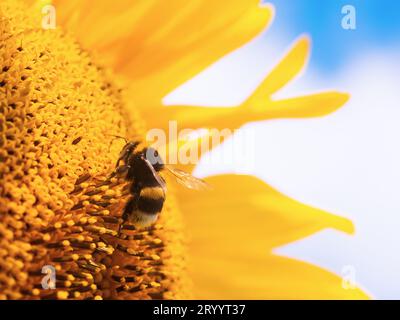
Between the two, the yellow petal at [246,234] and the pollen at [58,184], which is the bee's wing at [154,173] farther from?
the yellow petal at [246,234]

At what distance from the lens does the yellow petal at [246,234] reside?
1.56m

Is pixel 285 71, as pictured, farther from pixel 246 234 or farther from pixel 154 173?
pixel 154 173

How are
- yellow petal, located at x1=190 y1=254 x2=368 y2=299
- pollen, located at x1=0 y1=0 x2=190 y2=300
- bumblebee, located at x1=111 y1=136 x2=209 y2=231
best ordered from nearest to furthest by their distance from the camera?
pollen, located at x1=0 y1=0 x2=190 y2=300 < bumblebee, located at x1=111 y1=136 x2=209 y2=231 < yellow petal, located at x1=190 y1=254 x2=368 y2=299

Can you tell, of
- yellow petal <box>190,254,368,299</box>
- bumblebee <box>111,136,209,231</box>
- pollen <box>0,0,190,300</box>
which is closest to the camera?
pollen <box>0,0,190,300</box>

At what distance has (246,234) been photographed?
1.61m

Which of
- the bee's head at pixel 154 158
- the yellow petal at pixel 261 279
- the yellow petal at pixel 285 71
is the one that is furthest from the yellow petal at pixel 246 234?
the bee's head at pixel 154 158

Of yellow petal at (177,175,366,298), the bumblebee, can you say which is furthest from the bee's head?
yellow petal at (177,175,366,298)

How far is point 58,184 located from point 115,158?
147mm

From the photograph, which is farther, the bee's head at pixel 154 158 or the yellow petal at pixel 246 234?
the yellow petal at pixel 246 234

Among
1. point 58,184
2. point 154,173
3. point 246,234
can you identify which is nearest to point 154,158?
point 154,173

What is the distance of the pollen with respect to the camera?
1050 mm

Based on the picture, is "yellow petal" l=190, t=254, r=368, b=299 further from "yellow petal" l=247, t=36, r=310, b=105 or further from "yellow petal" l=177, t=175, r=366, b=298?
"yellow petal" l=247, t=36, r=310, b=105

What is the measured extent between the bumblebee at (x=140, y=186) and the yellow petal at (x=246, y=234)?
0.40 meters

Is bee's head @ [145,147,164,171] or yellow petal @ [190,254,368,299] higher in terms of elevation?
bee's head @ [145,147,164,171]
